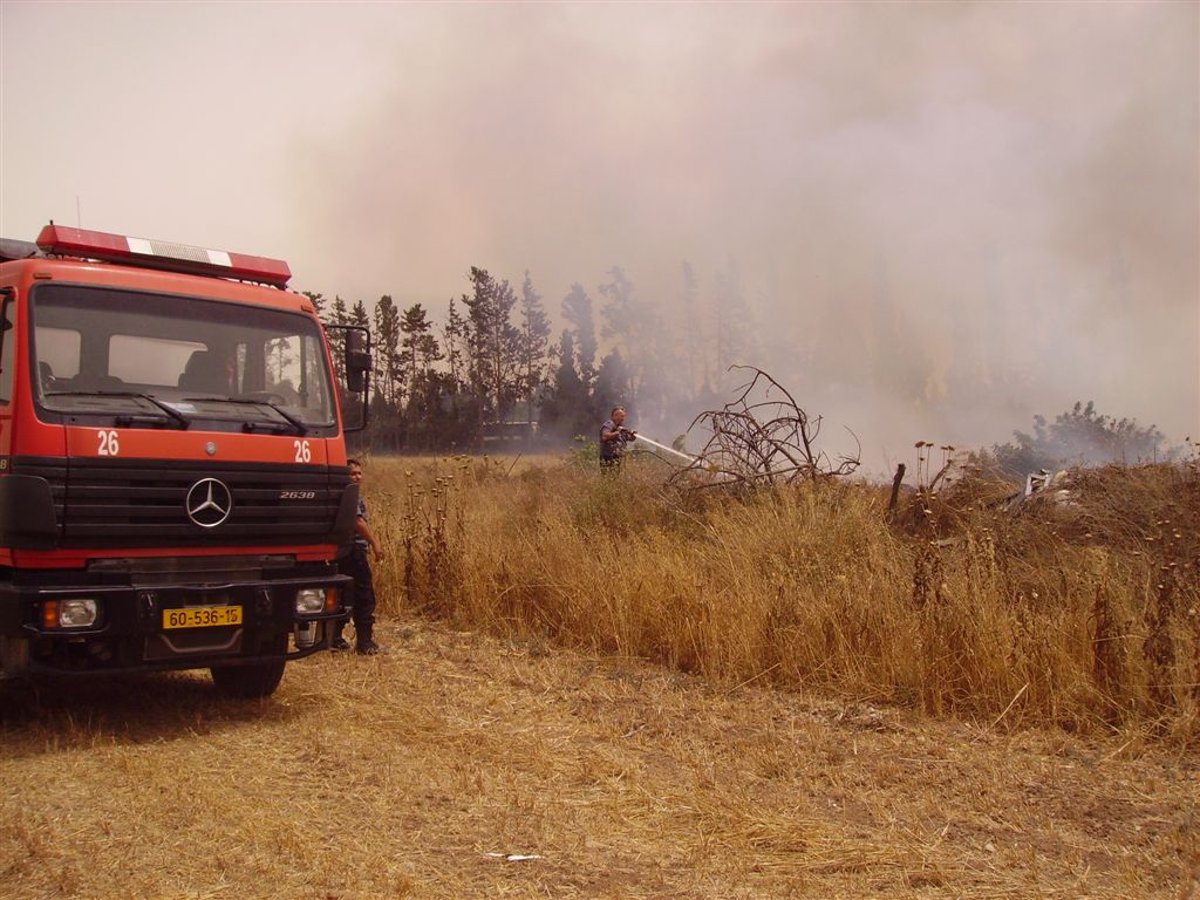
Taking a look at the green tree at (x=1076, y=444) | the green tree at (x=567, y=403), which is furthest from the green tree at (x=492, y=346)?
the green tree at (x=1076, y=444)

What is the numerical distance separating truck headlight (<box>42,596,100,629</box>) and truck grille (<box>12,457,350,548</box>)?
0.28 m

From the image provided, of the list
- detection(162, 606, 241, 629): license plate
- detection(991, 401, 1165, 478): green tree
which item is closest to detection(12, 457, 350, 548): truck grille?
detection(162, 606, 241, 629): license plate

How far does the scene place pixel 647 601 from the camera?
7.85m

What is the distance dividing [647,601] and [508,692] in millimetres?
1426

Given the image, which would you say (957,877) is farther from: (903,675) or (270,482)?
(270,482)

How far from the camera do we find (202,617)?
224 inches

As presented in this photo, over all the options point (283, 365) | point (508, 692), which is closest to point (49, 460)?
point (283, 365)

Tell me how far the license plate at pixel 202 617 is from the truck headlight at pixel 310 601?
371mm

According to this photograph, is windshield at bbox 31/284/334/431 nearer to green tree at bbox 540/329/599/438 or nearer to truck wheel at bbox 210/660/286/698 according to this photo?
truck wheel at bbox 210/660/286/698

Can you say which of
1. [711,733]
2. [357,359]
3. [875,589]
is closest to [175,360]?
[357,359]

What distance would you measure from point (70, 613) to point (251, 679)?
4.96ft

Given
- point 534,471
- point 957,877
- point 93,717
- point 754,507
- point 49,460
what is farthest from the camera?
point 534,471

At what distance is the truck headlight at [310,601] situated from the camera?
6.08 meters

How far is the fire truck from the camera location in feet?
17.4
